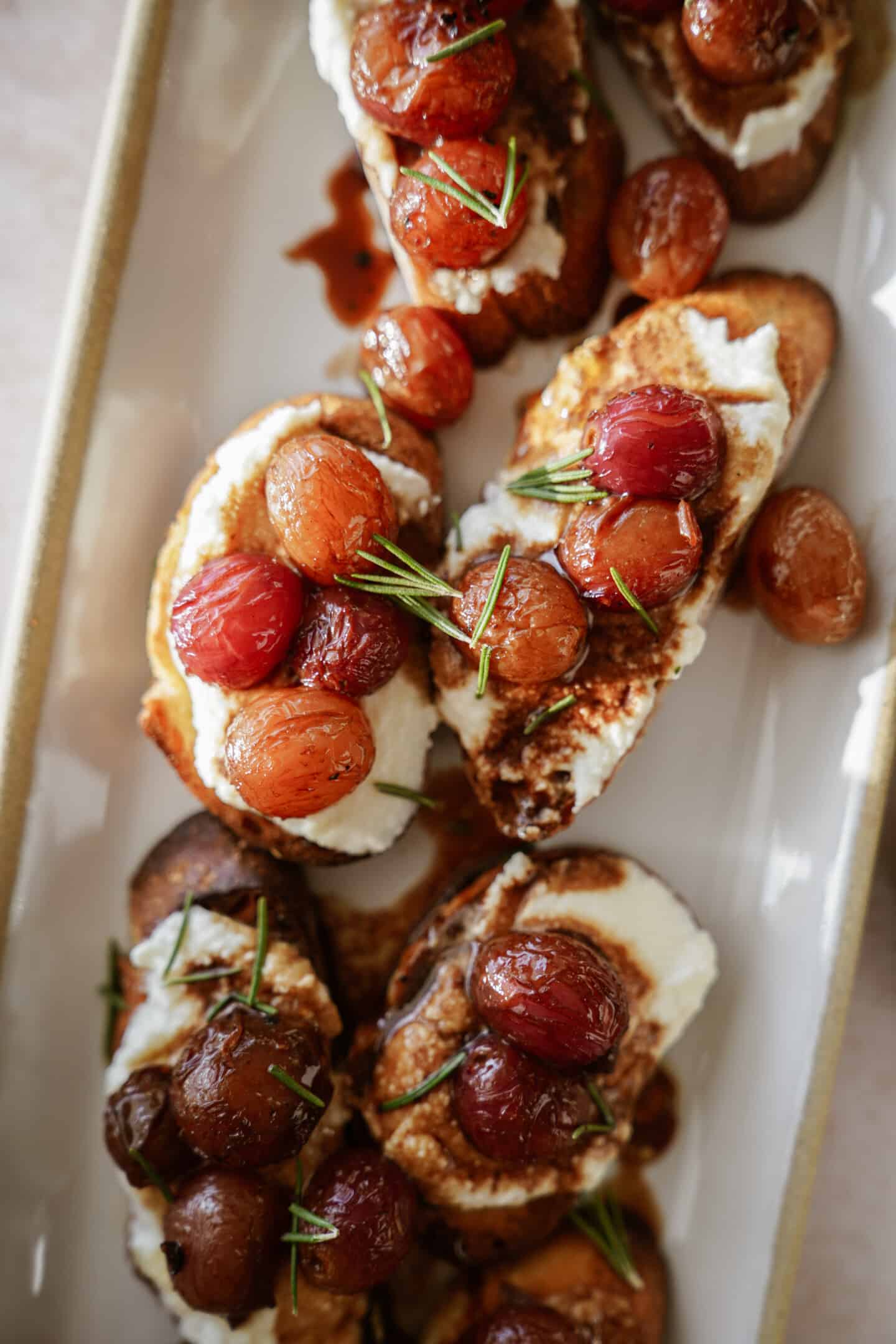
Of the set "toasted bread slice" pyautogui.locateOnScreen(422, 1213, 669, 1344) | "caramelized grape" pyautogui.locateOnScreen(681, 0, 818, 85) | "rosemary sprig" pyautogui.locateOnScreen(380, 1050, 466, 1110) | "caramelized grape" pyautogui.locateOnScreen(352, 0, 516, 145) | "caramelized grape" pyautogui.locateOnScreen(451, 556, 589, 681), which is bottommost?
"toasted bread slice" pyautogui.locateOnScreen(422, 1213, 669, 1344)

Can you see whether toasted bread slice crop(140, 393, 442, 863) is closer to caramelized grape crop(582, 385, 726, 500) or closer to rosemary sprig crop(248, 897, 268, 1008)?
rosemary sprig crop(248, 897, 268, 1008)

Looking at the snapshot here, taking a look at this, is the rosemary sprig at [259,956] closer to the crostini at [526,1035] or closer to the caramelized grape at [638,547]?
the crostini at [526,1035]

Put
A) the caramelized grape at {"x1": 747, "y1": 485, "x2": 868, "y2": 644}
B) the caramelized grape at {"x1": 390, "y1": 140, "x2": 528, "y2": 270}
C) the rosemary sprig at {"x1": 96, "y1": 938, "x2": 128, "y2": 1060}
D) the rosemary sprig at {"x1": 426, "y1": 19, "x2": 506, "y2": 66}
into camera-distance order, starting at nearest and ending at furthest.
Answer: the rosemary sprig at {"x1": 426, "y1": 19, "x2": 506, "y2": 66} → the caramelized grape at {"x1": 390, "y1": 140, "x2": 528, "y2": 270} → the caramelized grape at {"x1": 747, "y1": 485, "x2": 868, "y2": 644} → the rosemary sprig at {"x1": 96, "y1": 938, "x2": 128, "y2": 1060}

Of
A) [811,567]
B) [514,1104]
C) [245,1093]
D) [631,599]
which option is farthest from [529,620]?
[245,1093]

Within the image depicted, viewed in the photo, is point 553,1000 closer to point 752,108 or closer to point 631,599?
point 631,599

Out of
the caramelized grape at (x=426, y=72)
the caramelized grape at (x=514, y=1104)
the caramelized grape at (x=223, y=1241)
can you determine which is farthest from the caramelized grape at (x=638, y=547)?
the caramelized grape at (x=223, y=1241)

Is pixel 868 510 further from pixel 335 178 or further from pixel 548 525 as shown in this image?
pixel 335 178

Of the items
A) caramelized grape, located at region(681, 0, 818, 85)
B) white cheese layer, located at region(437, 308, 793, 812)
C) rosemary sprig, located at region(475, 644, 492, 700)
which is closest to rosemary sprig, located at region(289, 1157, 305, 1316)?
white cheese layer, located at region(437, 308, 793, 812)
